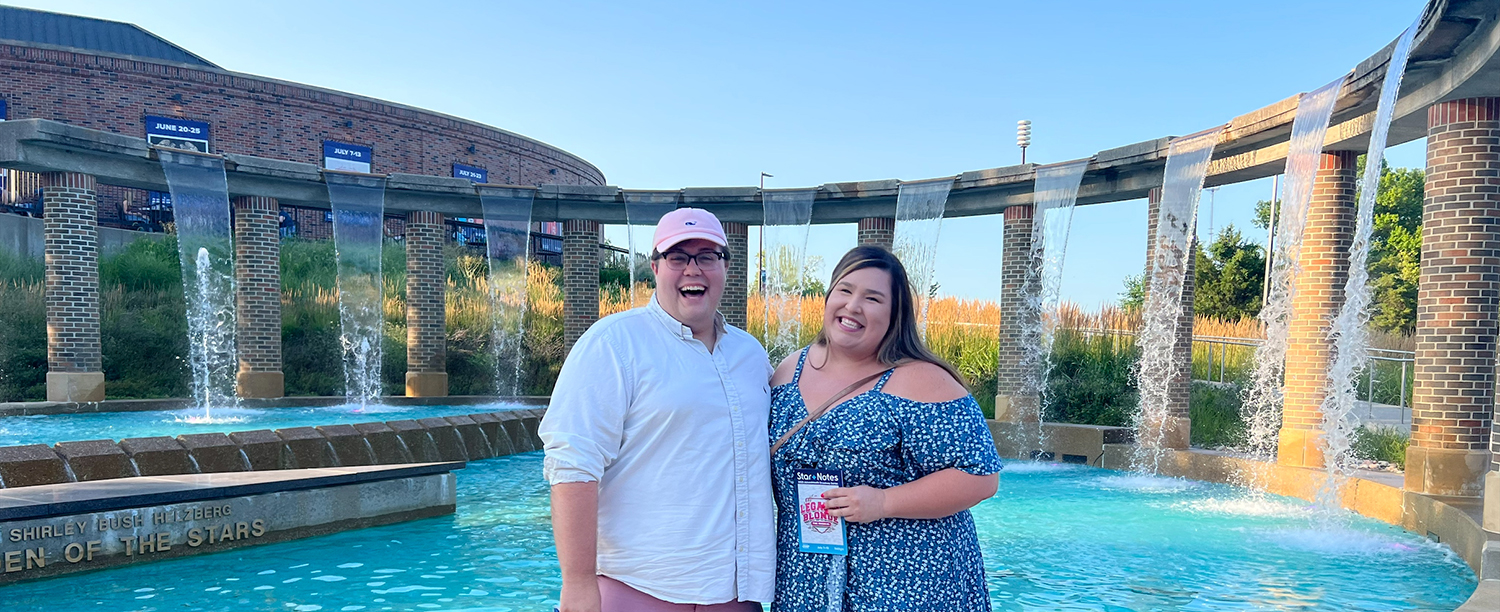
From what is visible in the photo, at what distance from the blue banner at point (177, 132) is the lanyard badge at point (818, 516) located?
26.9 meters

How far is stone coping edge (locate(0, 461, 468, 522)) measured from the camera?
18.8 feet

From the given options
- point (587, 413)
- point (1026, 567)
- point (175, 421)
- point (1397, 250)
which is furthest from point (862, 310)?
point (1397, 250)

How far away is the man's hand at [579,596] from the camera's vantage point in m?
2.31

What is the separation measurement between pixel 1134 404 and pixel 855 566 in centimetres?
1230

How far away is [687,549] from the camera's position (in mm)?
2463

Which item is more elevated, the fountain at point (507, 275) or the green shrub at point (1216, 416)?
the fountain at point (507, 275)

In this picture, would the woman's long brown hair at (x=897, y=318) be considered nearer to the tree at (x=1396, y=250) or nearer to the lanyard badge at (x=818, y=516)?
the lanyard badge at (x=818, y=516)

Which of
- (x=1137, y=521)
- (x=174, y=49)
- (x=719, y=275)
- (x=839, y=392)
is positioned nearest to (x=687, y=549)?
(x=839, y=392)

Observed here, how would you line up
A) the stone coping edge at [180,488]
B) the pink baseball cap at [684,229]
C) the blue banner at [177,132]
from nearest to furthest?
the pink baseball cap at [684,229] → the stone coping edge at [180,488] → the blue banner at [177,132]

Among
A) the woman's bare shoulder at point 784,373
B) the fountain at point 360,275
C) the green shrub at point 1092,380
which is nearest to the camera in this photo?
the woman's bare shoulder at point 784,373

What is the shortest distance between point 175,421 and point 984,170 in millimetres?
12317

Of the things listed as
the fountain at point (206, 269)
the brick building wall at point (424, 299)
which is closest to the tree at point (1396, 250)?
the brick building wall at point (424, 299)

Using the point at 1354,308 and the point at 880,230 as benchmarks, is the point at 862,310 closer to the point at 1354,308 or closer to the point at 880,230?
the point at 1354,308

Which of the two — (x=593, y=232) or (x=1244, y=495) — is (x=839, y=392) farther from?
(x=593, y=232)
